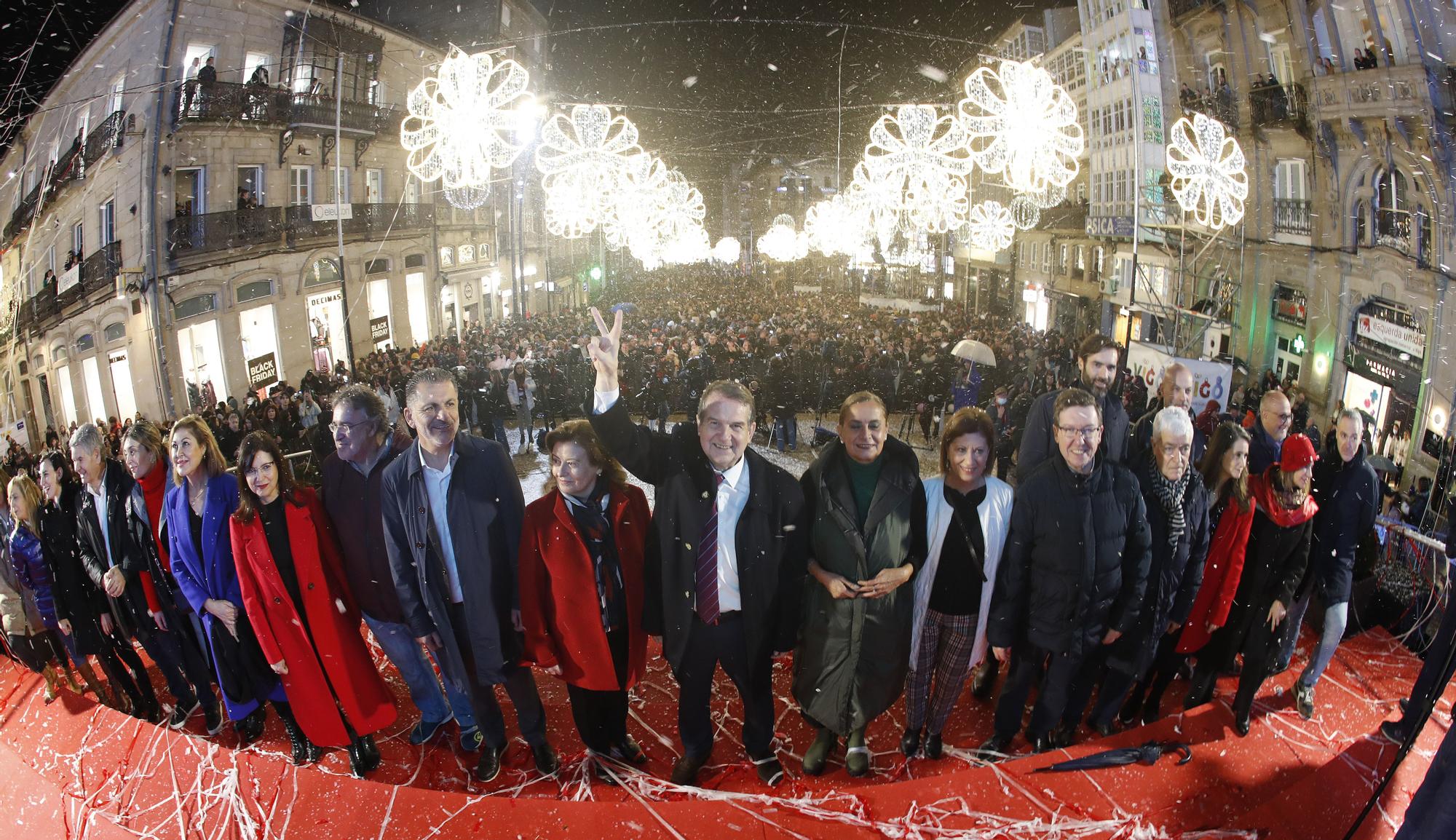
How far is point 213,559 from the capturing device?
2.54m

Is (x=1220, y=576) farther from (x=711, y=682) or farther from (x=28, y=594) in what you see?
(x=28, y=594)

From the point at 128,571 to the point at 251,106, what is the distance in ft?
6.24

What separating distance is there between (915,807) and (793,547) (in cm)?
89

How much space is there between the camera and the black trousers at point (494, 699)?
8.14 feet

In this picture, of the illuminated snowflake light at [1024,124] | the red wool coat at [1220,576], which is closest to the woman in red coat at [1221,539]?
the red wool coat at [1220,576]

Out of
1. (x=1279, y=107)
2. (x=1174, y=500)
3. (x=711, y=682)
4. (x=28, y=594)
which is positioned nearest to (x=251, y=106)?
(x=28, y=594)

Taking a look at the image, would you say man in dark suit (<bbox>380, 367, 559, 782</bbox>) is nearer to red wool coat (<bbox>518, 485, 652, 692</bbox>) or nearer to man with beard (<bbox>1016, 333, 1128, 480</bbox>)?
red wool coat (<bbox>518, 485, 652, 692</bbox>)

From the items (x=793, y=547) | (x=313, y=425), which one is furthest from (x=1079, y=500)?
(x=313, y=425)

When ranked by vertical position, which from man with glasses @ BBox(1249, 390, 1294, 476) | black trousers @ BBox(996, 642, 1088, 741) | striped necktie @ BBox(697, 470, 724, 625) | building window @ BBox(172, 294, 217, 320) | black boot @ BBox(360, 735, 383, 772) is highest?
building window @ BBox(172, 294, 217, 320)

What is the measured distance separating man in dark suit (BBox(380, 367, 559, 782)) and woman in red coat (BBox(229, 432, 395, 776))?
1.08ft

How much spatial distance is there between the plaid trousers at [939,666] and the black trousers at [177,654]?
118 inches

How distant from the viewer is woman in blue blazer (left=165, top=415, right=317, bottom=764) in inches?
97.1

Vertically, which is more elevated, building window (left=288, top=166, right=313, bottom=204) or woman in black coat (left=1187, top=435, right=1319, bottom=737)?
building window (left=288, top=166, right=313, bottom=204)

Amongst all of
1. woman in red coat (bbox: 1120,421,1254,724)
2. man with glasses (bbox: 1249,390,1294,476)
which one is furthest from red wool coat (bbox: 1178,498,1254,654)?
man with glasses (bbox: 1249,390,1294,476)
